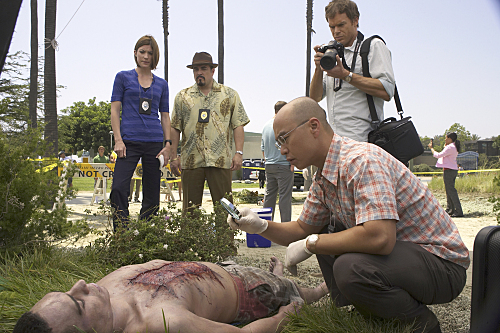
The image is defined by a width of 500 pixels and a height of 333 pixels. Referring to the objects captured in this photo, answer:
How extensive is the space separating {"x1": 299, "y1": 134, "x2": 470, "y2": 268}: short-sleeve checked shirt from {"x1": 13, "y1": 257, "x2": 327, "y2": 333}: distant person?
0.71 meters

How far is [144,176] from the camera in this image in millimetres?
4328

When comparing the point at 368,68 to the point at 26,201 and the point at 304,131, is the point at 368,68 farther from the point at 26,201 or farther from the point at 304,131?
the point at 26,201

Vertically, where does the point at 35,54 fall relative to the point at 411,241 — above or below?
above

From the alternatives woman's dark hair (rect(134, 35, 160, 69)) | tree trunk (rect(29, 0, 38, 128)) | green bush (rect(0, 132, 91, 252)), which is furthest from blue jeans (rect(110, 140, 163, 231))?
tree trunk (rect(29, 0, 38, 128))

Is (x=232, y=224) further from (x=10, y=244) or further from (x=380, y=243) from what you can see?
(x=10, y=244)

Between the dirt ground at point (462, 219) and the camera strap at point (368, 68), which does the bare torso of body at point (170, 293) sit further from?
the camera strap at point (368, 68)

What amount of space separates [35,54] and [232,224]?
575 inches

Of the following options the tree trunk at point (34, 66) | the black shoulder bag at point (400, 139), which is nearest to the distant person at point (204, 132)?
the black shoulder bag at point (400, 139)

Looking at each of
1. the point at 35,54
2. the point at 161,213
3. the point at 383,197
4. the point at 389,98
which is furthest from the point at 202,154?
the point at 35,54

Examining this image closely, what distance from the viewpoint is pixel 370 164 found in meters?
2.09

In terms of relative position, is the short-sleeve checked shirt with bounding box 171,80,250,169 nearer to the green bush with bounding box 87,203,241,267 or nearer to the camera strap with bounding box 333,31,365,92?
the green bush with bounding box 87,203,241,267

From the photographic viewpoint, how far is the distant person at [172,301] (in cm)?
170

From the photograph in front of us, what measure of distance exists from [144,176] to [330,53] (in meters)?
2.36

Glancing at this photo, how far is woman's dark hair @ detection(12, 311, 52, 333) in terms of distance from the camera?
158cm
